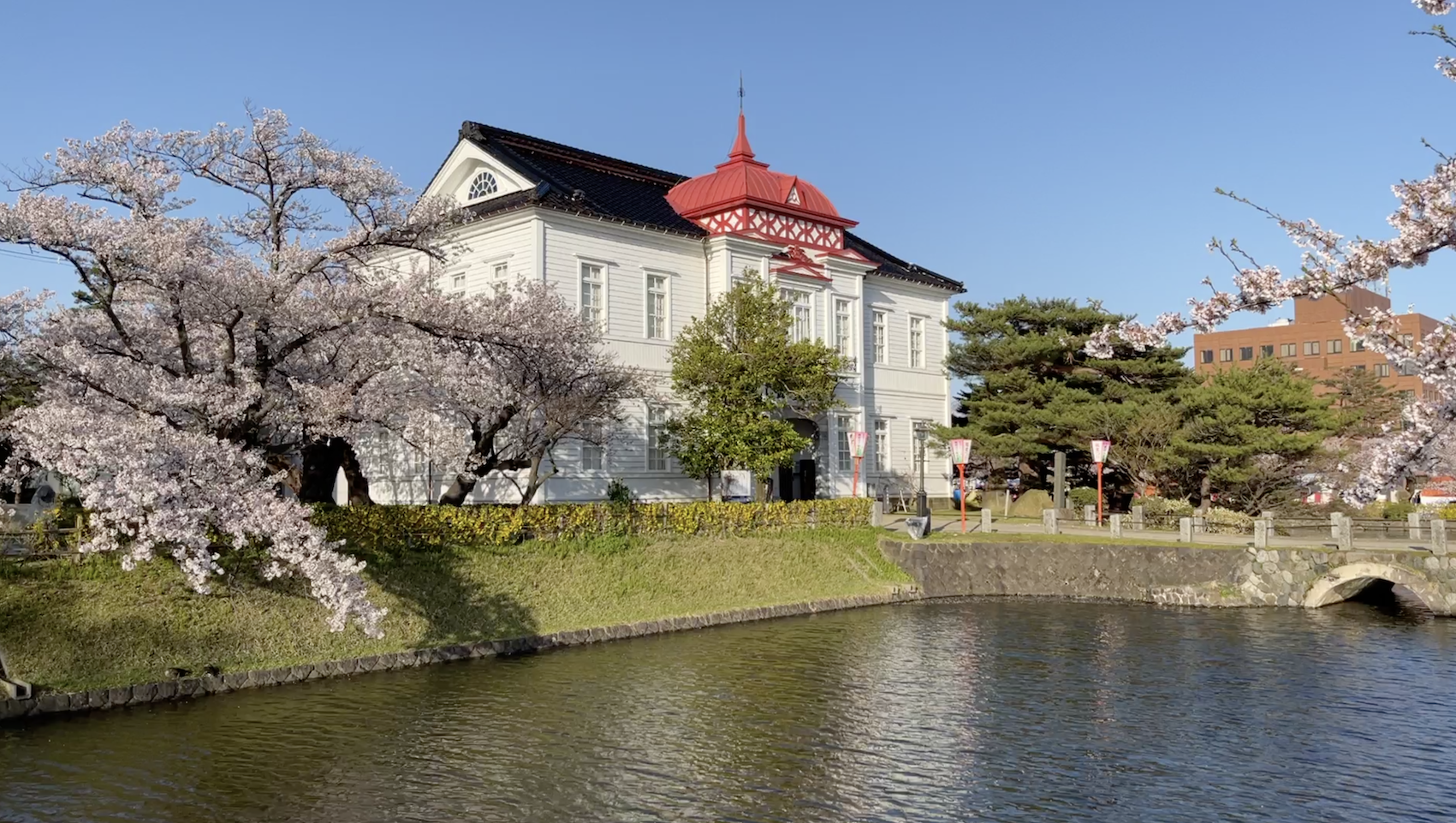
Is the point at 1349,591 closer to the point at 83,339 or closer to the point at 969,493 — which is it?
the point at 969,493

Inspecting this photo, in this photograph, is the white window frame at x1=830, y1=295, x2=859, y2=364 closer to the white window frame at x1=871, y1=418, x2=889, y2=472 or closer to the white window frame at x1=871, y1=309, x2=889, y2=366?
the white window frame at x1=871, y1=309, x2=889, y2=366

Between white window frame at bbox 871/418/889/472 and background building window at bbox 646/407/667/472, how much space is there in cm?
1094

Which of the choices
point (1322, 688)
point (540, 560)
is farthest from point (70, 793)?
point (1322, 688)

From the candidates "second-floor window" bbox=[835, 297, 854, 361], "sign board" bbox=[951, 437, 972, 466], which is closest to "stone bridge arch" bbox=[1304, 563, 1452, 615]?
"sign board" bbox=[951, 437, 972, 466]

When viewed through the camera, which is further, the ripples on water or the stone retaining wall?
the stone retaining wall

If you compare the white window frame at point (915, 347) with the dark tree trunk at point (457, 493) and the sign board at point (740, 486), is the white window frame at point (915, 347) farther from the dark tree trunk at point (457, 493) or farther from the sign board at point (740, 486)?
the dark tree trunk at point (457, 493)


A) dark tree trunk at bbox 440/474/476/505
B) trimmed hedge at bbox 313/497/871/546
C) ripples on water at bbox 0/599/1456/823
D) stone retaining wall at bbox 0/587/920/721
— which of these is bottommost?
ripples on water at bbox 0/599/1456/823

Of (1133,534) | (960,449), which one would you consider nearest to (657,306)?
(960,449)

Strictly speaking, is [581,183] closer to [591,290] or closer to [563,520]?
[591,290]

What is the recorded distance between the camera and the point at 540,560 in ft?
83.9

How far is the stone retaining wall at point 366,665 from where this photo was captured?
16578 millimetres

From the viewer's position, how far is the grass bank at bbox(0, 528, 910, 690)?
17703 millimetres

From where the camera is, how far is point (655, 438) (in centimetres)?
3488

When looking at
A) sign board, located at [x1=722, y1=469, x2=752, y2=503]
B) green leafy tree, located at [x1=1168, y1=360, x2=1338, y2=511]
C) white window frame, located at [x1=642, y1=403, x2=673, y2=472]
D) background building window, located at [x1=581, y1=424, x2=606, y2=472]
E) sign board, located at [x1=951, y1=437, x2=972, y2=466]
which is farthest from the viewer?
sign board, located at [x1=951, y1=437, x2=972, y2=466]
